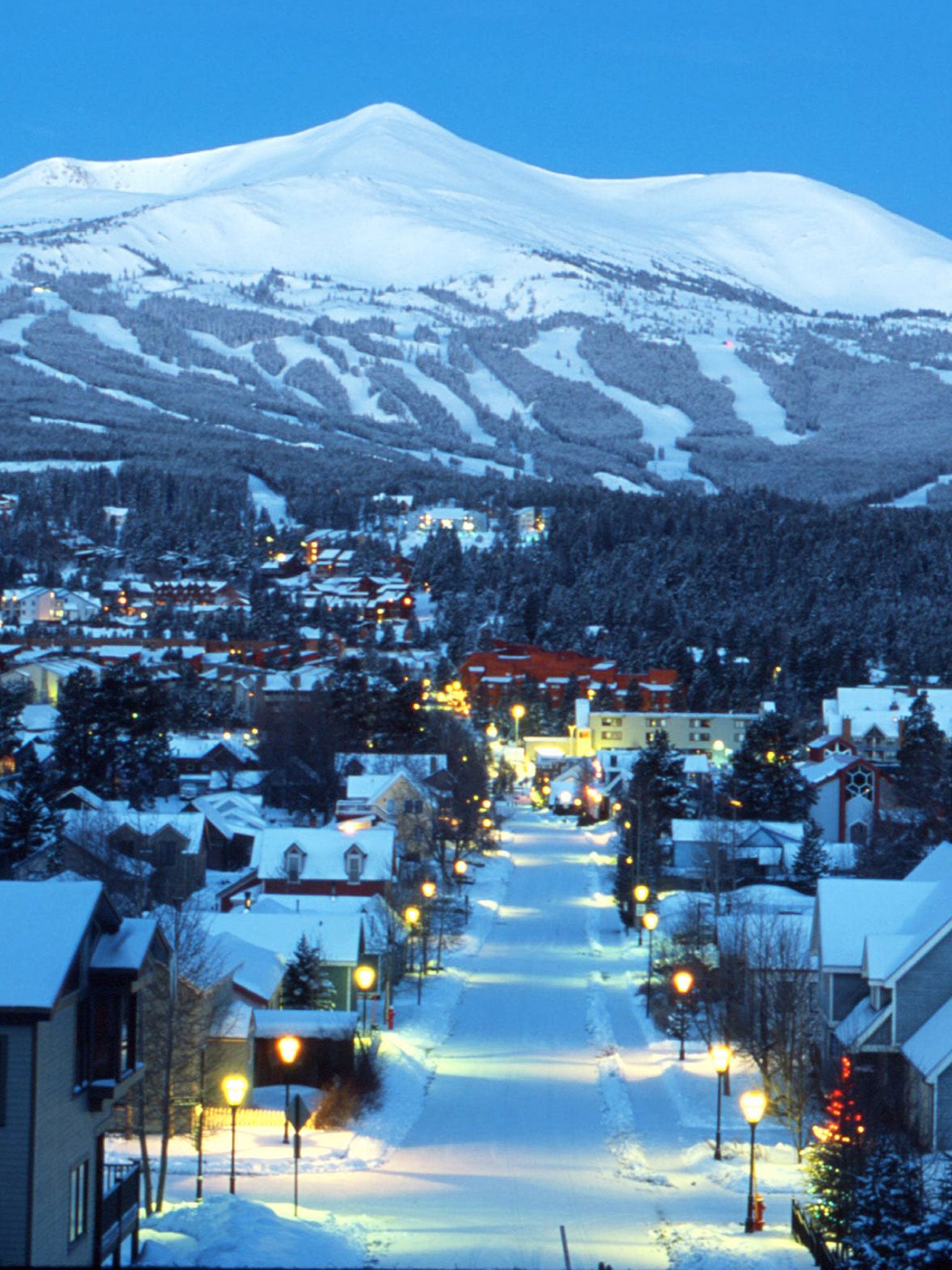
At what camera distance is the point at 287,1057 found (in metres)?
22.7

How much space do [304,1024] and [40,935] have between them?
1221cm

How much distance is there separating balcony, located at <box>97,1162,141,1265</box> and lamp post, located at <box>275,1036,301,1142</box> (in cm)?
492

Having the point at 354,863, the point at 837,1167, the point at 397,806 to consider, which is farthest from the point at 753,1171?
the point at 397,806

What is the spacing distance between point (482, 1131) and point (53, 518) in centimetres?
16049

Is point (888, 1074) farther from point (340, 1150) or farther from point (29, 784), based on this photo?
point (29, 784)

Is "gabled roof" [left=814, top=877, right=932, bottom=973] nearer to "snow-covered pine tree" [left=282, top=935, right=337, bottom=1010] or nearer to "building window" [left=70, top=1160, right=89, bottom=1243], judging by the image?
"snow-covered pine tree" [left=282, top=935, right=337, bottom=1010]

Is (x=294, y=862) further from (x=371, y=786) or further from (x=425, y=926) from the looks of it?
(x=371, y=786)

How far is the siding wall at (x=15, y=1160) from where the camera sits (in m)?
14.3

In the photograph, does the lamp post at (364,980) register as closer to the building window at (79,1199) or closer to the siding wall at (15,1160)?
the building window at (79,1199)

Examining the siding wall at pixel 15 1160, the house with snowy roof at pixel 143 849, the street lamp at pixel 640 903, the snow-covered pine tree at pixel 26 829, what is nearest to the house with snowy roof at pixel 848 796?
the street lamp at pixel 640 903

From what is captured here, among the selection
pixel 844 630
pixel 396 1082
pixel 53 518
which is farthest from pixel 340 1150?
pixel 53 518

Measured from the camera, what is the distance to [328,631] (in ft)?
422

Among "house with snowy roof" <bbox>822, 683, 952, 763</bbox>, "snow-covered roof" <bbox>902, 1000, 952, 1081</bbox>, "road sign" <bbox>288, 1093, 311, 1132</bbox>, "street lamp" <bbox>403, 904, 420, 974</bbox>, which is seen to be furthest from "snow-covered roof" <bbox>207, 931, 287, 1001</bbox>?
"house with snowy roof" <bbox>822, 683, 952, 763</bbox>

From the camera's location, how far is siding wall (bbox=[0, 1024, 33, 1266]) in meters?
14.3
